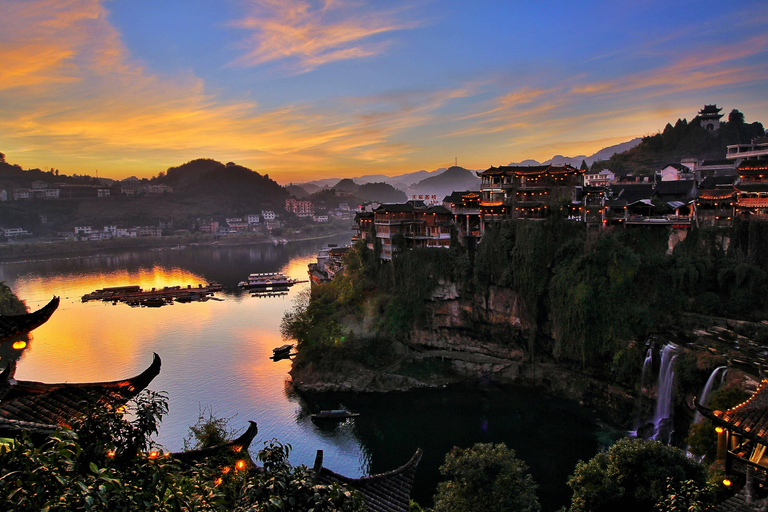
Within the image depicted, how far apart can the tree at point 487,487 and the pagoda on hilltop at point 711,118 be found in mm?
51452

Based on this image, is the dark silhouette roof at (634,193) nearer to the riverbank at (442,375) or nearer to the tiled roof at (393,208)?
the riverbank at (442,375)

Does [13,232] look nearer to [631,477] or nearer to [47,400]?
[47,400]

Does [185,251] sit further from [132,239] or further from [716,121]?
[716,121]

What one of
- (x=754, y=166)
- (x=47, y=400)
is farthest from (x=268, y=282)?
(x=47, y=400)

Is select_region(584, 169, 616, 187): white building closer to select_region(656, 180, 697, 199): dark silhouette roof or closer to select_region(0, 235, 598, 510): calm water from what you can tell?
select_region(656, 180, 697, 199): dark silhouette roof

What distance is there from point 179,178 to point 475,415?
14807cm

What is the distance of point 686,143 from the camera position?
47719mm

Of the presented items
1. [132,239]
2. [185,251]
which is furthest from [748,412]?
[132,239]

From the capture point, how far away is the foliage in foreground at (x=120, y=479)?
329cm

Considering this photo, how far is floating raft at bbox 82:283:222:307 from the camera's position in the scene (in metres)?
42.4

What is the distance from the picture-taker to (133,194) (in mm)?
114500

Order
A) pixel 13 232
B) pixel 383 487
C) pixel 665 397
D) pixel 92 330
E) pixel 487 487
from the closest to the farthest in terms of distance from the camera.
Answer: pixel 383 487
pixel 487 487
pixel 665 397
pixel 92 330
pixel 13 232

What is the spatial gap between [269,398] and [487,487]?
14.1 meters

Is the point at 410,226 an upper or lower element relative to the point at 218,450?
upper
